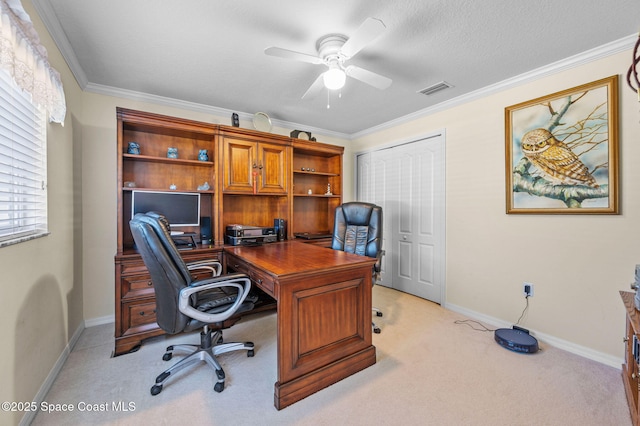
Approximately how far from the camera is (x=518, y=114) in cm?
257

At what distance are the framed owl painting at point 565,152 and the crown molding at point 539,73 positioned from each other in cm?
20

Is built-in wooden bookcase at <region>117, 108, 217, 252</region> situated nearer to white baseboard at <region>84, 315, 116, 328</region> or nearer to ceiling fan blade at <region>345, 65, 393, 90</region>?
white baseboard at <region>84, 315, 116, 328</region>

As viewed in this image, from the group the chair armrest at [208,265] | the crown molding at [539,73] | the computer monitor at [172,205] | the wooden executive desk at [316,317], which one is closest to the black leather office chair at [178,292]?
the wooden executive desk at [316,317]

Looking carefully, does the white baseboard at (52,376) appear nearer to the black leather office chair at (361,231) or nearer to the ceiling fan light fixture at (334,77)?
the black leather office chair at (361,231)

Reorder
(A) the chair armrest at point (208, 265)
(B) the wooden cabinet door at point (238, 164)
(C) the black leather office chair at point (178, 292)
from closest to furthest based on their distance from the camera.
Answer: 1. (C) the black leather office chair at point (178, 292)
2. (A) the chair armrest at point (208, 265)
3. (B) the wooden cabinet door at point (238, 164)

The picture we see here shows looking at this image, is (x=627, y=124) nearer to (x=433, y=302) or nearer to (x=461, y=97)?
(x=461, y=97)

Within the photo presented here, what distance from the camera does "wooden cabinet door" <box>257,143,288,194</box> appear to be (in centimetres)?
322

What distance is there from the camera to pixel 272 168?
3.34 metres

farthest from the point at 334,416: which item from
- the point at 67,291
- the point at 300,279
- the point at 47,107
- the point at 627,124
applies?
the point at 627,124

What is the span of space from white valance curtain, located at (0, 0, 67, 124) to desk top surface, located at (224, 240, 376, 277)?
60.0 inches

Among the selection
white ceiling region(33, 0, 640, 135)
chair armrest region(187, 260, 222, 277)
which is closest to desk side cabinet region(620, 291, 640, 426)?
white ceiling region(33, 0, 640, 135)

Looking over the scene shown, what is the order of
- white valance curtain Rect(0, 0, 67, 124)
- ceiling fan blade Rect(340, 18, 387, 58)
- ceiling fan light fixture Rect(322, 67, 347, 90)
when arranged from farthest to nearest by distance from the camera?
ceiling fan light fixture Rect(322, 67, 347, 90) < ceiling fan blade Rect(340, 18, 387, 58) < white valance curtain Rect(0, 0, 67, 124)

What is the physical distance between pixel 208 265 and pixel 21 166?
55.0 inches

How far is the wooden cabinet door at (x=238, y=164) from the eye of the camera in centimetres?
299
